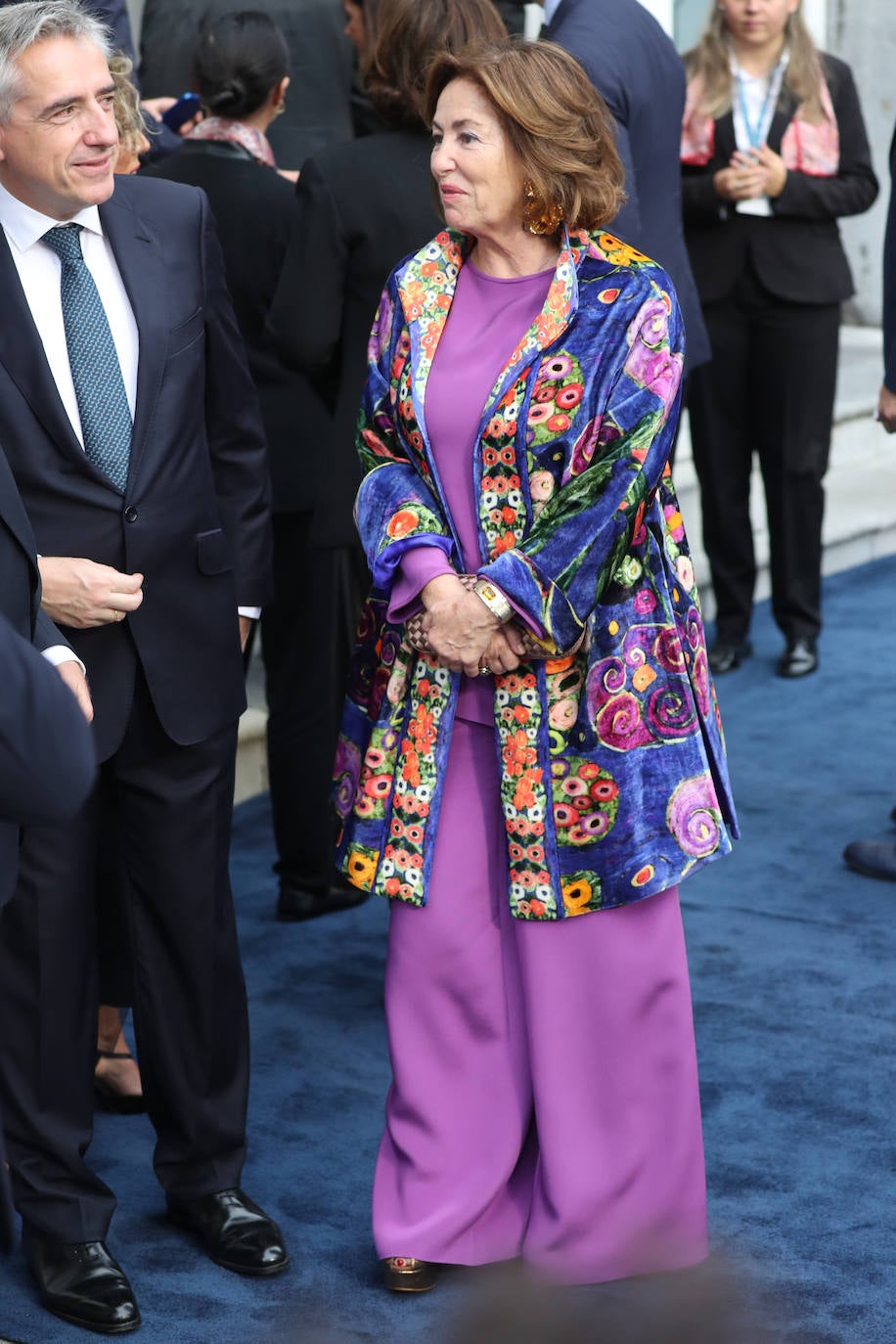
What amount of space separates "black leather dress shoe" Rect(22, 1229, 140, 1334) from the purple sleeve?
39.9 inches

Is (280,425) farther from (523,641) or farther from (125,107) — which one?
(523,641)

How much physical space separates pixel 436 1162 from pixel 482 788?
0.56m

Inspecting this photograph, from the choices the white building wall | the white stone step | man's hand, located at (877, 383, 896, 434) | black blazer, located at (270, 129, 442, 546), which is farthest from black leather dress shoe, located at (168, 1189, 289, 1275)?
the white building wall

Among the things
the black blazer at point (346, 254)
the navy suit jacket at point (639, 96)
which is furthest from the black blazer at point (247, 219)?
the navy suit jacket at point (639, 96)

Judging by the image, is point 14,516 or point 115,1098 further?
point 115,1098

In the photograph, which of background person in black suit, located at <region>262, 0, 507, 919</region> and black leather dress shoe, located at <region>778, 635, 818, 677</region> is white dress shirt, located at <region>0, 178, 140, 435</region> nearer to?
background person in black suit, located at <region>262, 0, 507, 919</region>

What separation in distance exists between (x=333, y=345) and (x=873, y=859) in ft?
5.74

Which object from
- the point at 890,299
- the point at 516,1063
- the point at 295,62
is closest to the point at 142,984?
the point at 516,1063

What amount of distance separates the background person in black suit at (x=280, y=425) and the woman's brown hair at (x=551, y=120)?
42.1 inches

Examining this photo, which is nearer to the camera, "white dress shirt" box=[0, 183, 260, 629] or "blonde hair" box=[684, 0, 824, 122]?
"white dress shirt" box=[0, 183, 260, 629]

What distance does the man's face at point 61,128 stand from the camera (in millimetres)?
2209

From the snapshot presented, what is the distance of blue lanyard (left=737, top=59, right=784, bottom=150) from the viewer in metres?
5.22

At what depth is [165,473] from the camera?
240 centimetres

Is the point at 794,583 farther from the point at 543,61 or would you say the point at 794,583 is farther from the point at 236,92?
the point at 543,61
